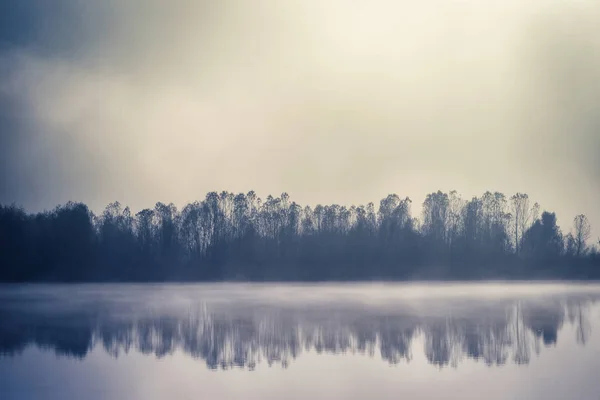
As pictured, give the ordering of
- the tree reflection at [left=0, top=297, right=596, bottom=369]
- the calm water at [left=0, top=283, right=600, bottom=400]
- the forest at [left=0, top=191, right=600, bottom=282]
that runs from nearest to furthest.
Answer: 1. the calm water at [left=0, top=283, right=600, bottom=400]
2. the tree reflection at [left=0, top=297, right=596, bottom=369]
3. the forest at [left=0, top=191, right=600, bottom=282]

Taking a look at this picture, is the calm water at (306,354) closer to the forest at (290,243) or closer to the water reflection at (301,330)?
the water reflection at (301,330)

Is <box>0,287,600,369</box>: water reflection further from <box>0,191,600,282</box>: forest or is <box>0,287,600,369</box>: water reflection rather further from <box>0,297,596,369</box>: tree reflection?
<box>0,191,600,282</box>: forest

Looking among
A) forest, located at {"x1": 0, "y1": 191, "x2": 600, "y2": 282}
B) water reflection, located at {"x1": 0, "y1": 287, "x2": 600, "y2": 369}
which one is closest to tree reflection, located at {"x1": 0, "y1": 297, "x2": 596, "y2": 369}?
water reflection, located at {"x1": 0, "y1": 287, "x2": 600, "y2": 369}

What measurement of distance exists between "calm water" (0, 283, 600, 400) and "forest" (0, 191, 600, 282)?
31.8 metres

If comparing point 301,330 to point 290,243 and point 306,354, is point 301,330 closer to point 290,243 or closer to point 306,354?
point 306,354

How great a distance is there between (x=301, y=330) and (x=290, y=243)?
4367cm

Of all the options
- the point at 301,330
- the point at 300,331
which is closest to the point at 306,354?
the point at 300,331

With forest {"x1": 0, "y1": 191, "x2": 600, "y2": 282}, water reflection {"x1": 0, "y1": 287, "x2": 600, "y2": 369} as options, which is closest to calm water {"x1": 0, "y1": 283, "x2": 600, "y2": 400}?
water reflection {"x1": 0, "y1": 287, "x2": 600, "y2": 369}

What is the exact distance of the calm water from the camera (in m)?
10.8

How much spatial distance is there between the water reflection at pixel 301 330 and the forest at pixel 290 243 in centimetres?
2847

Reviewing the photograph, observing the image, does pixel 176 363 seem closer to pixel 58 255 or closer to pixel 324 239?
pixel 58 255

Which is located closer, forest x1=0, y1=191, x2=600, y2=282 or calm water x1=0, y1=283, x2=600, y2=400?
calm water x1=0, y1=283, x2=600, y2=400

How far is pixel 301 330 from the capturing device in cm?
1753

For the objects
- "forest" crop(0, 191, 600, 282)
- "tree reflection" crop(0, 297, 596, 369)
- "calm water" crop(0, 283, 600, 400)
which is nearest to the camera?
"calm water" crop(0, 283, 600, 400)
